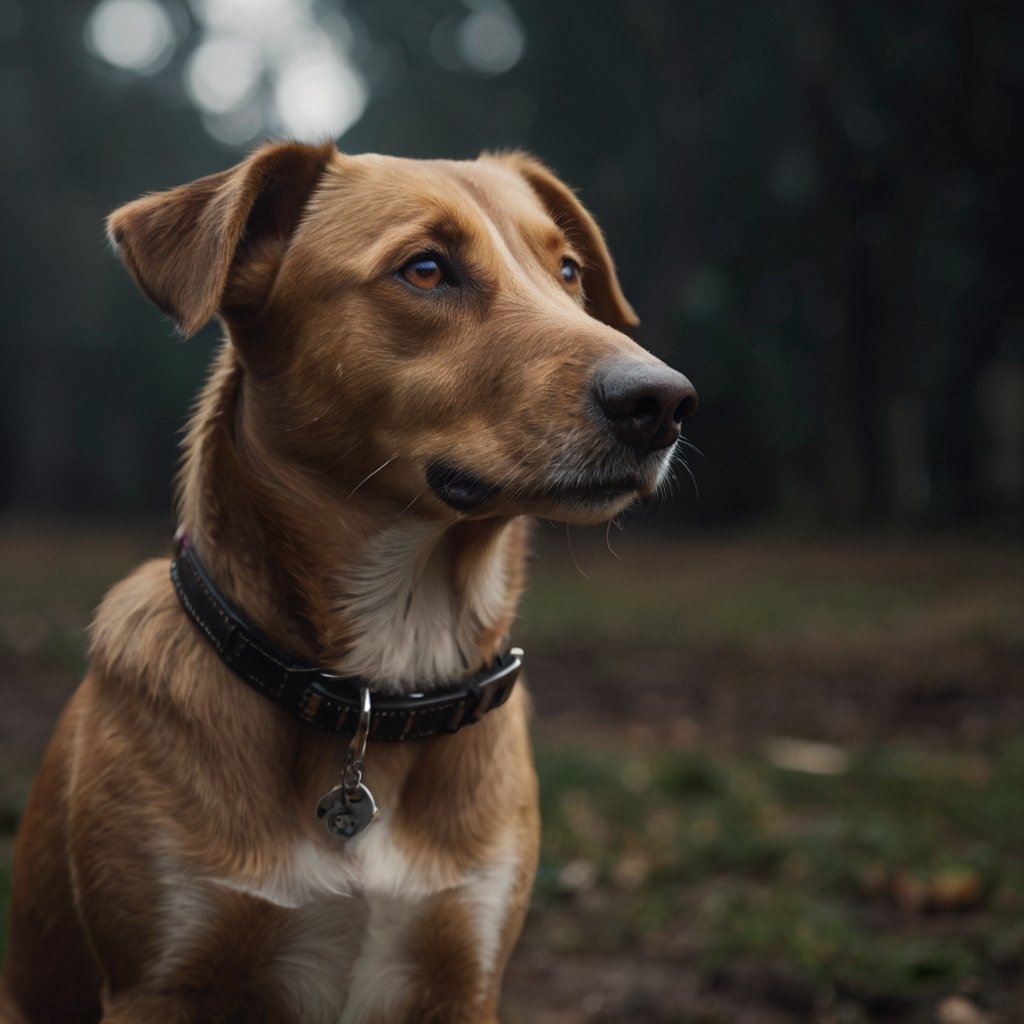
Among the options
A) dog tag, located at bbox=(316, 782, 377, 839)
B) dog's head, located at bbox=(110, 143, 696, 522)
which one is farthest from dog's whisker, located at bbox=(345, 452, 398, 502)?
dog tag, located at bbox=(316, 782, 377, 839)

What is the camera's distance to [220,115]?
1142 inches

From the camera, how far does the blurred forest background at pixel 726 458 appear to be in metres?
4.38

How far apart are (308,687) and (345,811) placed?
263mm

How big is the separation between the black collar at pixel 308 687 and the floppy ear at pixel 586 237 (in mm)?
1277

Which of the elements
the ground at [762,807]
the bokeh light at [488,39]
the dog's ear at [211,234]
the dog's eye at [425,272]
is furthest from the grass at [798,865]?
the bokeh light at [488,39]

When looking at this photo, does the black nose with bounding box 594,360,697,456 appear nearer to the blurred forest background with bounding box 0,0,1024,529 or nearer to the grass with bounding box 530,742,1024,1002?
the grass with bounding box 530,742,1024,1002

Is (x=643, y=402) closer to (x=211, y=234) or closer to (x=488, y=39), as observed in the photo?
(x=211, y=234)

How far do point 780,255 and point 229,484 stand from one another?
68.9ft

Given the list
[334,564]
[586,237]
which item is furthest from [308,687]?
[586,237]

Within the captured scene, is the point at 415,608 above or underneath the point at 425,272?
underneath

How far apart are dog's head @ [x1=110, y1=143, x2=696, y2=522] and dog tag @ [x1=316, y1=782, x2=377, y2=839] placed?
2.03 feet

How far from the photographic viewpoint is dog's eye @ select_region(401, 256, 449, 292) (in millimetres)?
2818

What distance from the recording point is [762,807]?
5414 mm

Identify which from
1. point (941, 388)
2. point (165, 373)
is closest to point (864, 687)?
point (941, 388)
